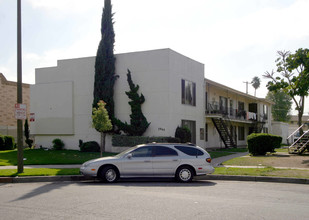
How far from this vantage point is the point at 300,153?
23.9m

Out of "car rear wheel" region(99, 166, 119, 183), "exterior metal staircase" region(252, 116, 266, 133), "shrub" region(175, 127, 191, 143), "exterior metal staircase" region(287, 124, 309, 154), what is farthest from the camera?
"exterior metal staircase" region(252, 116, 266, 133)

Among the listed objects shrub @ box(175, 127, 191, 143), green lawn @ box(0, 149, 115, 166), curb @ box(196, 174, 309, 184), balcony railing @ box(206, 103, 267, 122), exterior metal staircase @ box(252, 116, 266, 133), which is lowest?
curb @ box(196, 174, 309, 184)

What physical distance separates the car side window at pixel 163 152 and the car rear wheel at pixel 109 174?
1579 mm

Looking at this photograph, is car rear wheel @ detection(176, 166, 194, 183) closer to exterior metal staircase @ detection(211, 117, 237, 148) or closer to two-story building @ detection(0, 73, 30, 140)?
exterior metal staircase @ detection(211, 117, 237, 148)

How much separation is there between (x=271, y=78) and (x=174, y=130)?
8782 mm

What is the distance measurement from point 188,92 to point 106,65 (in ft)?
21.9

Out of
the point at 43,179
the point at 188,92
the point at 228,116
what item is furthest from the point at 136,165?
the point at 228,116

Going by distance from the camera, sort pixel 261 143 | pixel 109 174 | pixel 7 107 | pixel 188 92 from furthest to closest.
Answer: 1. pixel 7 107
2. pixel 188 92
3. pixel 261 143
4. pixel 109 174

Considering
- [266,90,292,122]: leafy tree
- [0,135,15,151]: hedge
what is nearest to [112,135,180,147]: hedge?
[0,135,15,151]: hedge

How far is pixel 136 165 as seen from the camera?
13039 mm

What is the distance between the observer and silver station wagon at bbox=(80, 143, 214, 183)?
42.5ft

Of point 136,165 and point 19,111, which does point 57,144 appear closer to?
point 19,111

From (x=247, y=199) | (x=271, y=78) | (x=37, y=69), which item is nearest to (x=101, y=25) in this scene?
(x=37, y=69)

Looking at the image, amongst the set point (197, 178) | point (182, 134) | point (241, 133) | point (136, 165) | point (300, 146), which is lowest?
point (197, 178)
